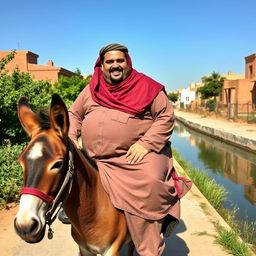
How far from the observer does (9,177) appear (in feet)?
19.9

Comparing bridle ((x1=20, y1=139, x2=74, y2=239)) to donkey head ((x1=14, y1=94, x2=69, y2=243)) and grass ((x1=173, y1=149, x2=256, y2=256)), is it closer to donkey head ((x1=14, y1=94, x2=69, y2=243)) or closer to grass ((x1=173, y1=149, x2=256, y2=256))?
donkey head ((x1=14, y1=94, x2=69, y2=243))

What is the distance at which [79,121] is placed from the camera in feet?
8.82

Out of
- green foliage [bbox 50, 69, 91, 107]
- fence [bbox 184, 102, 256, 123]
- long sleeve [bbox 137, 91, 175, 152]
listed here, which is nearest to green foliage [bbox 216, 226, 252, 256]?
long sleeve [bbox 137, 91, 175, 152]

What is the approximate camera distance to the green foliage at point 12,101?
705 cm

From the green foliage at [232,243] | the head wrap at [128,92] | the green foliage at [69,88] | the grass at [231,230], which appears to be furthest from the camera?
the green foliage at [69,88]

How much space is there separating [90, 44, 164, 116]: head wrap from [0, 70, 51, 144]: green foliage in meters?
5.04

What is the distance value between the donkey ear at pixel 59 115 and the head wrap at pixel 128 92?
801mm

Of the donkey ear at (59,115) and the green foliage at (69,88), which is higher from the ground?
the green foliage at (69,88)

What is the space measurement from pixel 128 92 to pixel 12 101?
5.49 meters

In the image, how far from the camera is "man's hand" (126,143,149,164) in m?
2.31

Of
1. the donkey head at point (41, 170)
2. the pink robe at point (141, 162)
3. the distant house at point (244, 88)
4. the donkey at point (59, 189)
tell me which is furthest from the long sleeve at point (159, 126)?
the distant house at point (244, 88)

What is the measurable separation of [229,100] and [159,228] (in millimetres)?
43930

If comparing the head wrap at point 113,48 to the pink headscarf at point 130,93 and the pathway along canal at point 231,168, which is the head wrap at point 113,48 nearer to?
the pink headscarf at point 130,93

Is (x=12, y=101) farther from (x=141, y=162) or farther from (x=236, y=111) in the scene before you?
(x=236, y=111)
